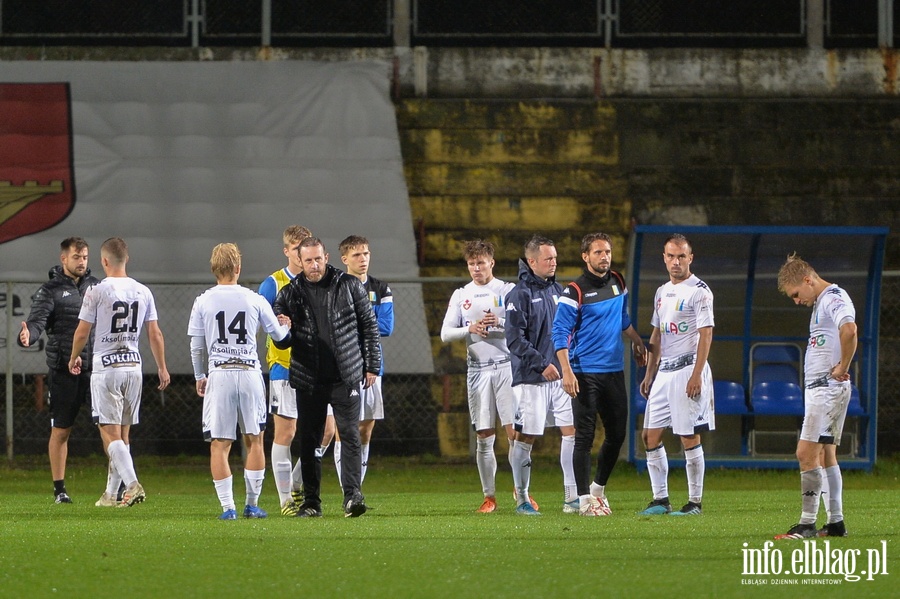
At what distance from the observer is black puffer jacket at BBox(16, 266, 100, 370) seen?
35.7 feet

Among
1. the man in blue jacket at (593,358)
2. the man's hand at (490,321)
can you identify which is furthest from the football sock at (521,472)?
the man's hand at (490,321)

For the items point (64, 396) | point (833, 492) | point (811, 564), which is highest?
point (64, 396)

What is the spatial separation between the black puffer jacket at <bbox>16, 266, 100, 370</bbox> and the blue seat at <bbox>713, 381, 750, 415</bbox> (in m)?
6.61

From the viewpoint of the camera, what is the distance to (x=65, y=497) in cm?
1081

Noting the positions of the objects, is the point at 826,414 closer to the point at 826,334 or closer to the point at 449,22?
the point at 826,334

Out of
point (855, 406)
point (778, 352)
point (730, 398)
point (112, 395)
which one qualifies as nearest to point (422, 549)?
point (112, 395)

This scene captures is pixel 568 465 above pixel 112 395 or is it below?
below

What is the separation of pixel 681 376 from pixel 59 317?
200 inches

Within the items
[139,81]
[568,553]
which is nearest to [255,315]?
[568,553]

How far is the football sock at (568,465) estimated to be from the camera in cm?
966

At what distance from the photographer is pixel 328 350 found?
350 inches

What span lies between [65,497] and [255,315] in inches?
126

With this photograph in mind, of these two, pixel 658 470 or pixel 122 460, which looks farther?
pixel 122 460

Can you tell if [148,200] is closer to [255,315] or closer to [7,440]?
[7,440]
